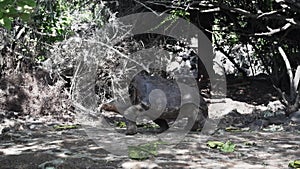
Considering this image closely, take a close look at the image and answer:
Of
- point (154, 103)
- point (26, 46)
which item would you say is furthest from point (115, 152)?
point (26, 46)

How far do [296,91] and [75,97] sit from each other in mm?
4170

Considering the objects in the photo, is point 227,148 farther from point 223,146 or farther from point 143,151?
point 143,151

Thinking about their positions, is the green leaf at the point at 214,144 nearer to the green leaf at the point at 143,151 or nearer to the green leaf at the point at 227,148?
the green leaf at the point at 227,148

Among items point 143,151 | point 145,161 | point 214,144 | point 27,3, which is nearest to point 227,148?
point 214,144

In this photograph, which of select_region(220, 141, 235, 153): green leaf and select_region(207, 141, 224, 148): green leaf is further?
select_region(207, 141, 224, 148): green leaf

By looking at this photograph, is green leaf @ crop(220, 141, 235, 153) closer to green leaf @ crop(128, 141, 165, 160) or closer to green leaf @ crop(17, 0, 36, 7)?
green leaf @ crop(128, 141, 165, 160)

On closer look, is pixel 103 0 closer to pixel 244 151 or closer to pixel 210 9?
pixel 210 9

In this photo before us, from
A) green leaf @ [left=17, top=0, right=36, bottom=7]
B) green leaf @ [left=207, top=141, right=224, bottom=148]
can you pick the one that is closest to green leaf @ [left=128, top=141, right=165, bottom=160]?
green leaf @ [left=207, top=141, right=224, bottom=148]

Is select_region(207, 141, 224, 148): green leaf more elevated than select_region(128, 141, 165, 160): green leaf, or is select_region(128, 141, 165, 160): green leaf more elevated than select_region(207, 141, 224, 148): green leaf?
select_region(128, 141, 165, 160): green leaf

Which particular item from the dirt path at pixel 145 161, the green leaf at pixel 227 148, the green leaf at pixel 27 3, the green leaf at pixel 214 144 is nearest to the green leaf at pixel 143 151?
the dirt path at pixel 145 161

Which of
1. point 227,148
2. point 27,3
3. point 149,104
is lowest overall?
point 227,148

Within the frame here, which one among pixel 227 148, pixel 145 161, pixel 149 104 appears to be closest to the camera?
pixel 145 161

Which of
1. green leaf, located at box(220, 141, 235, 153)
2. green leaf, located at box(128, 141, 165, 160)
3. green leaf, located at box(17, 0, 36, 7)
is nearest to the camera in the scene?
green leaf, located at box(17, 0, 36, 7)

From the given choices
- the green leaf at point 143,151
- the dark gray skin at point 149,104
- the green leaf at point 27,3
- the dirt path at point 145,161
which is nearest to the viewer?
the green leaf at point 27,3
